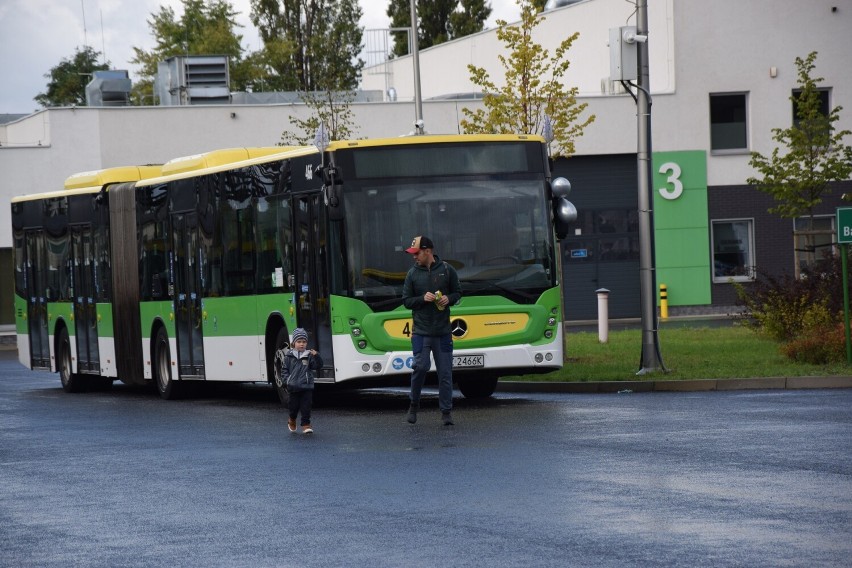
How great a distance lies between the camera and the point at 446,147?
19.5 m

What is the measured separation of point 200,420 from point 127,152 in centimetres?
2810

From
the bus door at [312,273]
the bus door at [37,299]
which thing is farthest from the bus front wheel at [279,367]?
the bus door at [37,299]

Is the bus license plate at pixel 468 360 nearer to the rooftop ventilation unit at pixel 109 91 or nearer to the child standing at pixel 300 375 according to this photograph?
the child standing at pixel 300 375

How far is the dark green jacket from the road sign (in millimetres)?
7243

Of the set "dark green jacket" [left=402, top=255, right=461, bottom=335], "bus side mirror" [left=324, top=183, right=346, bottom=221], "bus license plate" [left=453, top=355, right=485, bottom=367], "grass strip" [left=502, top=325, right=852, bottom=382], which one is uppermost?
"bus side mirror" [left=324, top=183, right=346, bottom=221]

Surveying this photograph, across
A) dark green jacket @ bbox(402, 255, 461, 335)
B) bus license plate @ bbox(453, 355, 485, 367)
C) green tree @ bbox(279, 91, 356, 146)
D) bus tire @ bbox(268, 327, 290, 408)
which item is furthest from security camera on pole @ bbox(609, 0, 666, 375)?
green tree @ bbox(279, 91, 356, 146)

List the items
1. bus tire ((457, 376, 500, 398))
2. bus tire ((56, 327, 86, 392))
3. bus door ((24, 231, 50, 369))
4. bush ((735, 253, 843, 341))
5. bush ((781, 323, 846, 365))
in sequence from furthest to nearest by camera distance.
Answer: bus door ((24, 231, 50, 369)) < bus tire ((56, 327, 86, 392)) < bush ((735, 253, 843, 341)) < bush ((781, 323, 846, 365)) < bus tire ((457, 376, 500, 398))

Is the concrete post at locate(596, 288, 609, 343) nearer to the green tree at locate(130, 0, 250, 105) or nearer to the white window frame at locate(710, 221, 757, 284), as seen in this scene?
the white window frame at locate(710, 221, 757, 284)

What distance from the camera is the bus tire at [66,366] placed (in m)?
27.9

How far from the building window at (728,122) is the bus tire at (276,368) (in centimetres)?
2985

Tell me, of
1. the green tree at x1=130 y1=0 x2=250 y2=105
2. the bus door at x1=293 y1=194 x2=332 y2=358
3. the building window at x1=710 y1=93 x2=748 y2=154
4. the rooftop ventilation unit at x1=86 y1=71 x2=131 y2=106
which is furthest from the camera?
the green tree at x1=130 y1=0 x2=250 y2=105

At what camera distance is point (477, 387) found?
2139 cm

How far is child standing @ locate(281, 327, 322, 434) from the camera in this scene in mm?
16609

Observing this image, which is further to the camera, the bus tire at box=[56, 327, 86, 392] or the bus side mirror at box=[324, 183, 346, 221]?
the bus tire at box=[56, 327, 86, 392]
